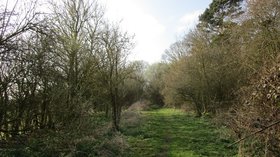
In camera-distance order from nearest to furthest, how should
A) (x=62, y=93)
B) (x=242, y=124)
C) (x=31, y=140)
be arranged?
(x=242, y=124), (x=31, y=140), (x=62, y=93)

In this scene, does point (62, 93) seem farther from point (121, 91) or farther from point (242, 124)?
point (121, 91)

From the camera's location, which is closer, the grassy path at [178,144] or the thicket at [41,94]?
the thicket at [41,94]

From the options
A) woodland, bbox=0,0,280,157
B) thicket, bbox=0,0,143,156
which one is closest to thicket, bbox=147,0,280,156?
woodland, bbox=0,0,280,157

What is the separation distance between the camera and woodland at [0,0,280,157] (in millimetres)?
11711

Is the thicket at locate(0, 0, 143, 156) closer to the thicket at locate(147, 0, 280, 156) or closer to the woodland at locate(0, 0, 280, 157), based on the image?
the woodland at locate(0, 0, 280, 157)

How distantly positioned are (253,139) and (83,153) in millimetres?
6442

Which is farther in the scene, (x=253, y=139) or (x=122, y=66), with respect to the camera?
(x=122, y=66)

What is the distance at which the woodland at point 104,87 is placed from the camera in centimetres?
1171

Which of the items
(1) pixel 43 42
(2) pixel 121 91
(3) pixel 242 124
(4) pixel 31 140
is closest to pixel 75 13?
(2) pixel 121 91

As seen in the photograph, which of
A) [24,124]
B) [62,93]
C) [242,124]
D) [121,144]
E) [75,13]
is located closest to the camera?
[242,124]

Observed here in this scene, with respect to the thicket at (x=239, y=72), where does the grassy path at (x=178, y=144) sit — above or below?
below

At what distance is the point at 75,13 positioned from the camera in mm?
24062

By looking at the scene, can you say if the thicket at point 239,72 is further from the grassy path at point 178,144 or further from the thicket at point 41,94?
the thicket at point 41,94

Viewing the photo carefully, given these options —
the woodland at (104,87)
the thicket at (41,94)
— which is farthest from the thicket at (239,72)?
the thicket at (41,94)
